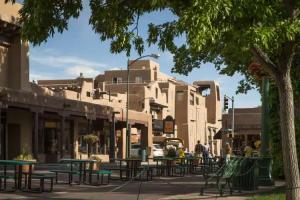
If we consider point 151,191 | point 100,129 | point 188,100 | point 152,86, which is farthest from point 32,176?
point 188,100

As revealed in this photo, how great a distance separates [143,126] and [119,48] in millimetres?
46351

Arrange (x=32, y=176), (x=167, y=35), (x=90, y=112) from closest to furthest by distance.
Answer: (x=167, y=35) → (x=32, y=176) → (x=90, y=112)

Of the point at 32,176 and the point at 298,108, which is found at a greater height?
the point at 298,108

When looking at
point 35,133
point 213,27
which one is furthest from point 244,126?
point 213,27

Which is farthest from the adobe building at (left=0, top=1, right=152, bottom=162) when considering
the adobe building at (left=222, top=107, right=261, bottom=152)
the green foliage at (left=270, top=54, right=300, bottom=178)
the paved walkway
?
the adobe building at (left=222, top=107, right=261, bottom=152)

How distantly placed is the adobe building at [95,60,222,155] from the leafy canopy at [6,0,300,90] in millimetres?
54774

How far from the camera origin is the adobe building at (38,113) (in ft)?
114

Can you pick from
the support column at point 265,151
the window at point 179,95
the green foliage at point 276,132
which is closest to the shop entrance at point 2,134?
the green foliage at point 276,132

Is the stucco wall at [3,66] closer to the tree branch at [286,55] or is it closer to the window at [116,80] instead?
the tree branch at [286,55]

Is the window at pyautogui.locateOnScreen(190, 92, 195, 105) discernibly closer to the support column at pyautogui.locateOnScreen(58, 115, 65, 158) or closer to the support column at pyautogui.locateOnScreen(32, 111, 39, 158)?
the support column at pyautogui.locateOnScreen(58, 115, 65, 158)

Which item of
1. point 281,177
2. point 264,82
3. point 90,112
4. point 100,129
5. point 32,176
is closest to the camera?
point 32,176

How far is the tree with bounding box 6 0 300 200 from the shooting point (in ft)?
30.2

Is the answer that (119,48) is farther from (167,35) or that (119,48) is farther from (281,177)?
(281,177)

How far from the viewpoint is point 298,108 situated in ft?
72.5
